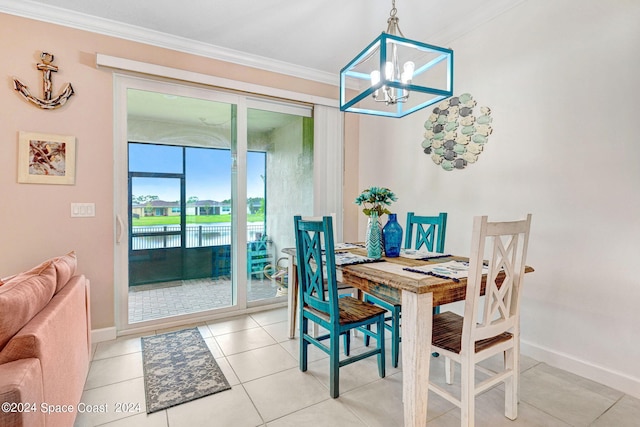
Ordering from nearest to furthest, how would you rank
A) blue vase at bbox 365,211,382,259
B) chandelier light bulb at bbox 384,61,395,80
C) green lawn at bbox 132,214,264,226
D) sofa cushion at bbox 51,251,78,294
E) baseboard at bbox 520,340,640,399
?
1. sofa cushion at bbox 51,251,78,294
2. chandelier light bulb at bbox 384,61,395,80
3. baseboard at bbox 520,340,640,399
4. blue vase at bbox 365,211,382,259
5. green lawn at bbox 132,214,264,226

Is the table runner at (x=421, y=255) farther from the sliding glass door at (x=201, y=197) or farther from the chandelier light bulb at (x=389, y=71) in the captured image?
the sliding glass door at (x=201, y=197)

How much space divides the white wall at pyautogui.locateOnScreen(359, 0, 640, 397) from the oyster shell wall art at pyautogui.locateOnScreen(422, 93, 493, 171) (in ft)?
0.27

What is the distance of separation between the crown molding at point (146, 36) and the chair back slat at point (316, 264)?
2.18m

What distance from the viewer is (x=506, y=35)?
8.31 feet

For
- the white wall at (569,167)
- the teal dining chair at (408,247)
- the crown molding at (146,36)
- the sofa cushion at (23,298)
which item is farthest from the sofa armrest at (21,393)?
the white wall at (569,167)

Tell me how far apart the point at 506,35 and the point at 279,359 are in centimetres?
318

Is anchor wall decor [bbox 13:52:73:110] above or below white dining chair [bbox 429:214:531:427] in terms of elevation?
above

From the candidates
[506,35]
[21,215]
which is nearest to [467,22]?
[506,35]

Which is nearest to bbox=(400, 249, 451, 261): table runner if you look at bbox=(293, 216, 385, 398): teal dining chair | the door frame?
Result: bbox=(293, 216, 385, 398): teal dining chair

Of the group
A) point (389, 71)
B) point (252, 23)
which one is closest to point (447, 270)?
point (389, 71)

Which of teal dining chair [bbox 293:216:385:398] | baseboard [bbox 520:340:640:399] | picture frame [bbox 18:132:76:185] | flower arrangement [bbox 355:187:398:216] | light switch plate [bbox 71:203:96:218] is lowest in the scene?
baseboard [bbox 520:340:640:399]

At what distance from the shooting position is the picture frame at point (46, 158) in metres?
2.46

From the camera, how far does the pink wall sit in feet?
7.97

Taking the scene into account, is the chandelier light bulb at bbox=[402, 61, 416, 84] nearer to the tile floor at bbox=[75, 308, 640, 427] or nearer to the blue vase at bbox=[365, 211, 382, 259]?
the blue vase at bbox=[365, 211, 382, 259]
